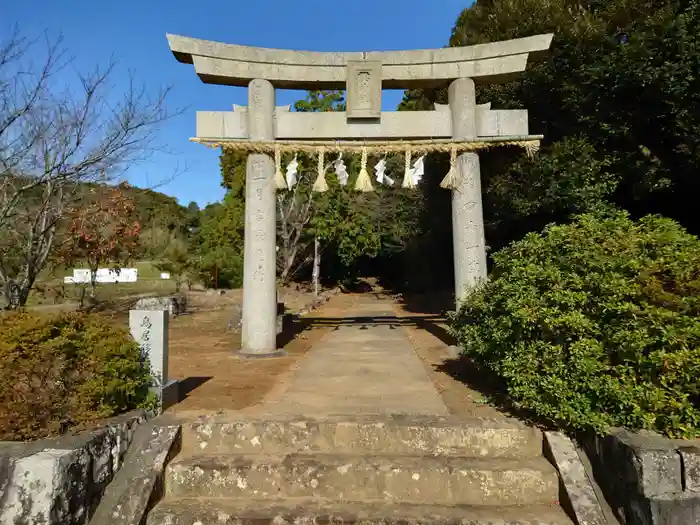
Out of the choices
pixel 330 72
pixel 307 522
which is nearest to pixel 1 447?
pixel 307 522

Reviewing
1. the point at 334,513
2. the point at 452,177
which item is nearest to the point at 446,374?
the point at 452,177

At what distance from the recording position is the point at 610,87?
336 inches

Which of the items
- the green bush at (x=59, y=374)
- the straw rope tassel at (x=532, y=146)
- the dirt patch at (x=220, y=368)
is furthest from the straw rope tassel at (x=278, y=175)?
the green bush at (x=59, y=374)

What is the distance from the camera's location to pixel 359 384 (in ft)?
19.1

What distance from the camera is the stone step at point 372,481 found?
354 cm

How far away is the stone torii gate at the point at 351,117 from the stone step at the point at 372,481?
4367mm

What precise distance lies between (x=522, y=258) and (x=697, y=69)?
520cm

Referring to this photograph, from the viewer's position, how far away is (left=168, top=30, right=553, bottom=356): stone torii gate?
7852 millimetres

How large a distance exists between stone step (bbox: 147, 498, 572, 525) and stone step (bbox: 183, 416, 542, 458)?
0.51 meters

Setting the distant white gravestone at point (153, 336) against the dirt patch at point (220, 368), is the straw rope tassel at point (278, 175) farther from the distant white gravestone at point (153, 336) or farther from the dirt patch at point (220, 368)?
the distant white gravestone at point (153, 336)

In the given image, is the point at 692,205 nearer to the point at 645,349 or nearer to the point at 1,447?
the point at 645,349

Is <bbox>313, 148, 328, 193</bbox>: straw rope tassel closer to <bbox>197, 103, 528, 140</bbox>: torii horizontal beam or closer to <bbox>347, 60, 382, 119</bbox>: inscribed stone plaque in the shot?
<bbox>197, 103, 528, 140</bbox>: torii horizontal beam

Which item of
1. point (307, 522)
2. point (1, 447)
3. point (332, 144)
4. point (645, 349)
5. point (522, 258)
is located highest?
point (332, 144)

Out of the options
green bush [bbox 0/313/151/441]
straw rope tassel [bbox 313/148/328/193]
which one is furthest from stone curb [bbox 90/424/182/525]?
straw rope tassel [bbox 313/148/328/193]
